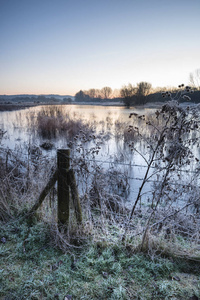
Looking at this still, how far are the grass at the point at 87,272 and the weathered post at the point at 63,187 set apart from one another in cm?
36

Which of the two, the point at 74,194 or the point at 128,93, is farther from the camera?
the point at 128,93

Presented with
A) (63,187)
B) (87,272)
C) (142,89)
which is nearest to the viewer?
(87,272)

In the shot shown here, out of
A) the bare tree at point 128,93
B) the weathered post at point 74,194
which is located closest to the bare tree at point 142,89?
the bare tree at point 128,93

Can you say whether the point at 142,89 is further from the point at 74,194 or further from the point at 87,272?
the point at 87,272

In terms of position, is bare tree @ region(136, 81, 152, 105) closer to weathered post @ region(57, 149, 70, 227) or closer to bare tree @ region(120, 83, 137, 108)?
bare tree @ region(120, 83, 137, 108)

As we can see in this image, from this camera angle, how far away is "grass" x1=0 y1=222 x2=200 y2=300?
2.10 meters

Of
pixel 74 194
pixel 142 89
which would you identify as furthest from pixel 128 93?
pixel 74 194

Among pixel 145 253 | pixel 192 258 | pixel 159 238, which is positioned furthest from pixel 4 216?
pixel 192 258

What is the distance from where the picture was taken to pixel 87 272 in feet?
7.70

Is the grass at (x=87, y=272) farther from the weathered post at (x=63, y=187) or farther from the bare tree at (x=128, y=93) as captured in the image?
the bare tree at (x=128, y=93)

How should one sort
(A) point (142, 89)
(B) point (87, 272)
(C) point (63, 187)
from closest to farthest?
1. (B) point (87, 272)
2. (C) point (63, 187)
3. (A) point (142, 89)

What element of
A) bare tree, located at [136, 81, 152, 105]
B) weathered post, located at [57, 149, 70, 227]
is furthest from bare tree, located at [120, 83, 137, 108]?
weathered post, located at [57, 149, 70, 227]

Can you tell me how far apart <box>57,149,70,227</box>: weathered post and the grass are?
357mm

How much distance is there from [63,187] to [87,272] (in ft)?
3.62
